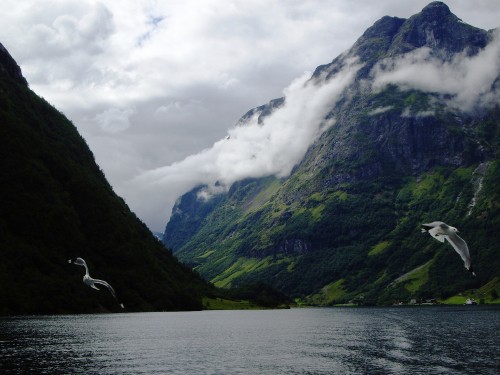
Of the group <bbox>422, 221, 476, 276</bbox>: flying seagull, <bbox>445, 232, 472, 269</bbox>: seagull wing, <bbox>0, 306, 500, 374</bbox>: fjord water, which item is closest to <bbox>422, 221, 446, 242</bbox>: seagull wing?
<bbox>422, 221, 476, 276</bbox>: flying seagull

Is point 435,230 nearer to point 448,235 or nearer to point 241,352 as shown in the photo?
point 448,235

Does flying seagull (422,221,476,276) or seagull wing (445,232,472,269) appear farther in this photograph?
flying seagull (422,221,476,276)

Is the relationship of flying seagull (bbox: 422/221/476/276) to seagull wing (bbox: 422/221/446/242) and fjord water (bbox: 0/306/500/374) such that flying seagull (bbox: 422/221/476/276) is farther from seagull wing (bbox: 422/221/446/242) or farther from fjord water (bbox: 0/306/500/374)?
fjord water (bbox: 0/306/500/374)

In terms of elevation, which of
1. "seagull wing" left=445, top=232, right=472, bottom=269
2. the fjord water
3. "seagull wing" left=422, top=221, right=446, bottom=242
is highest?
"seagull wing" left=422, top=221, right=446, bottom=242

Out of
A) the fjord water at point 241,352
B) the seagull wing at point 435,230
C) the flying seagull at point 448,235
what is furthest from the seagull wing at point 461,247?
the fjord water at point 241,352

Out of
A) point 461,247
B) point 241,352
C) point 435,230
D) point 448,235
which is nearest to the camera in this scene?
point 461,247

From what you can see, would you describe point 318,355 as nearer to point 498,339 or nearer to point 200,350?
point 200,350

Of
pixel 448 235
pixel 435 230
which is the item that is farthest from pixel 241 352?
pixel 435 230

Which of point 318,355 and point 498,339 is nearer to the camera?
point 318,355

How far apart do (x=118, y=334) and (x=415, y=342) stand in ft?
267

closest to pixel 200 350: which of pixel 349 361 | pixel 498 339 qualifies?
pixel 349 361

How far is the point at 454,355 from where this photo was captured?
108 m

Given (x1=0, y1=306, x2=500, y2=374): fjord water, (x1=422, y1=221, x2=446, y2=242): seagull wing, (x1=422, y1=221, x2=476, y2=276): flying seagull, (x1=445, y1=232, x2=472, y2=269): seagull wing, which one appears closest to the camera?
(x1=445, y1=232, x2=472, y2=269): seagull wing

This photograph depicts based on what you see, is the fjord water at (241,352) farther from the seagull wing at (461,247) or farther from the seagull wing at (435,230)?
the seagull wing at (435,230)
